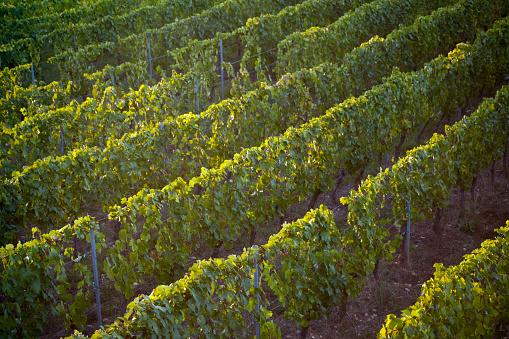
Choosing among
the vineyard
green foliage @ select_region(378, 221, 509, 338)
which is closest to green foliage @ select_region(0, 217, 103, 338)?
the vineyard

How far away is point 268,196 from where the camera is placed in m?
7.43

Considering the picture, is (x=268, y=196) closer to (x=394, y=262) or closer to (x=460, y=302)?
(x=394, y=262)

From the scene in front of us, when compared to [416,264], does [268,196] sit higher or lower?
higher

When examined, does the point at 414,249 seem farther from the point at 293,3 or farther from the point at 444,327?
the point at 293,3

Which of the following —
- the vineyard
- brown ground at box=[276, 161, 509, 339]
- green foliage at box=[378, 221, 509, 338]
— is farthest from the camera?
brown ground at box=[276, 161, 509, 339]

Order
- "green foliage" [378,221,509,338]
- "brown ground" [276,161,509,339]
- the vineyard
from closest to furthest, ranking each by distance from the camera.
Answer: "green foliage" [378,221,509,338]
the vineyard
"brown ground" [276,161,509,339]

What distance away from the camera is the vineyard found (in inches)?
203

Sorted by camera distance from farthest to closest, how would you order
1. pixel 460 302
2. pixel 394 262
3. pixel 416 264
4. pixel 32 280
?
pixel 394 262, pixel 416 264, pixel 32 280, pixel 460 302

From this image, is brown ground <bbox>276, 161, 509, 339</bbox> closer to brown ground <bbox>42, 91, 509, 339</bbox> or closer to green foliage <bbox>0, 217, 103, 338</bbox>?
brown ground <bbox>42, 91, 509, 339</bbox>

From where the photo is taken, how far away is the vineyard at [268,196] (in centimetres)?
515

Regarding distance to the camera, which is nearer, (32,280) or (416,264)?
(32,280)

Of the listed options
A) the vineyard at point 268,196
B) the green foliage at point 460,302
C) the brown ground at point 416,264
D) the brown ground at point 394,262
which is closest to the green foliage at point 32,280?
the vineyard at point 268,196

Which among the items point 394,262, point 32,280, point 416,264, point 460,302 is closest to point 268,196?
point 394,262

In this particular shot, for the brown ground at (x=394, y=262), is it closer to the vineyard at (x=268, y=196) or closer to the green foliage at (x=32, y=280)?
the vineyard at (x=268, y=196)
